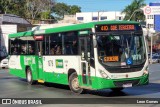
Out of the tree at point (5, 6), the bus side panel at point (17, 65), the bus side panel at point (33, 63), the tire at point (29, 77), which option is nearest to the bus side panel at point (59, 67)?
the bus side panel at point (33, 63)

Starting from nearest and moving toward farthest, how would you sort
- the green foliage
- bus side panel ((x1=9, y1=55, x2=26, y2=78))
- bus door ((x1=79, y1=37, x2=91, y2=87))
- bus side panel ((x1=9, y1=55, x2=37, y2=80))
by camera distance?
bus door ((x1=79, y1=37, x2=91, y2=87))
bus side panel ((x1=9, y1=55, x2=37, y2=80))
bus side panel ((x1=9, y1=55, x2=26, y2=78))
the green foliage

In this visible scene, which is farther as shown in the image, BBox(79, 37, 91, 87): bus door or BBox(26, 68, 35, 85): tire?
BBox(26, 68, 35, 85): tire

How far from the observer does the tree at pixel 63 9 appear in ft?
398

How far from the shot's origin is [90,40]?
1555 cm

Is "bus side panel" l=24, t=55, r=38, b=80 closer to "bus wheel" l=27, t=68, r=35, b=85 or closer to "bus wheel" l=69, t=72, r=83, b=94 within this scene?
"bus wheel" l=27, t=68, r=35, b=85

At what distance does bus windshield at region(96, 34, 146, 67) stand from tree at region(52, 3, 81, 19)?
98.5 meters

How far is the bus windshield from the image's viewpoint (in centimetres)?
1516

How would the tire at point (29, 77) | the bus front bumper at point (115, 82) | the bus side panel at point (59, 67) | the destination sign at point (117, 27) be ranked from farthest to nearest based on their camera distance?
1. the tire at point (29, 77)
2. the bus side panel at point (59, 67)
3. the destination sign at point (117, 27)
4. the bus front bumper at point (115, 82)

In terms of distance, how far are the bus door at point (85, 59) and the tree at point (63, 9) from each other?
97.8 metres

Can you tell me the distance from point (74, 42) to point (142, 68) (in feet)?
9.82

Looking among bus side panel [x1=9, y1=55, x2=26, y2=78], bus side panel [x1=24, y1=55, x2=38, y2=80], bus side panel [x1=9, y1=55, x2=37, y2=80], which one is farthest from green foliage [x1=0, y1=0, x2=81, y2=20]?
bus side panel [x1=24, y1=55, x2=38, y2=80]

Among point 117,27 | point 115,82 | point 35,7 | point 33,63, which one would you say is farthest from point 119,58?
point 35,7

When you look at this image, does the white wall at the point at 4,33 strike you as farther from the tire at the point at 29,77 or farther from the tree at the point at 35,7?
the tire at the point at 29,77

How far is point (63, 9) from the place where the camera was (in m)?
131
